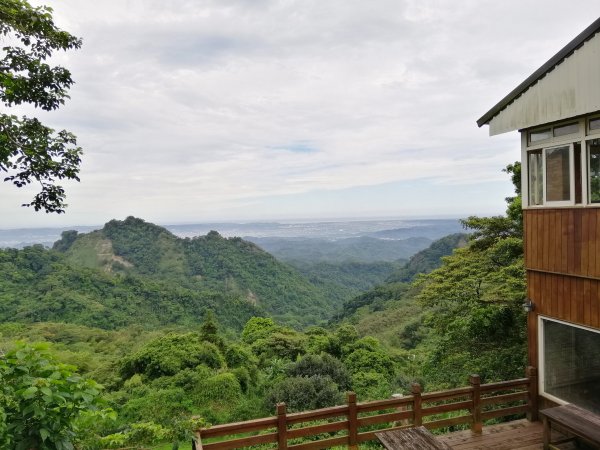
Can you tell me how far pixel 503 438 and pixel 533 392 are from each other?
0.96m

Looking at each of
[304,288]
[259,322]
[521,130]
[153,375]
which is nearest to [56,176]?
[521,130]

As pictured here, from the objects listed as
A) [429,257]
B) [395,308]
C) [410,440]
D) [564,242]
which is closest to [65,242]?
[395,308]

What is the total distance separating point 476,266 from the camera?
384 inches

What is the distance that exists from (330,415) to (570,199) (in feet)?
14.4

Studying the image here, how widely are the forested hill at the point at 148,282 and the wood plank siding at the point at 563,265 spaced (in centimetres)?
3792

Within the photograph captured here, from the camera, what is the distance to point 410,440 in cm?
473

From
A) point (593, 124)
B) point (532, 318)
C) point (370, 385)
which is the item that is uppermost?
point (593, 124)

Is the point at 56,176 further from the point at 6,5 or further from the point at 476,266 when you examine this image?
the point at 476,266

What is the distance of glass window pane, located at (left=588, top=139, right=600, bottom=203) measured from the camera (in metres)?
5.00

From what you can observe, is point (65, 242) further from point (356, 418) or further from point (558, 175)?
point (558, 175)

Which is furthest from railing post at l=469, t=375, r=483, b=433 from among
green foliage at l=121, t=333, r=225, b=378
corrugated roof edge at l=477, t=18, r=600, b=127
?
green foliage at l=121, t=333, r=225, b=378

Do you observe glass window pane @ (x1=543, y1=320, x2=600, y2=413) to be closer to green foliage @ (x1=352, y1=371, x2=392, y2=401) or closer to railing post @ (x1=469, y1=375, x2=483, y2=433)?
railing post @ (x1=469, y1=375, x2=483, y2=433)

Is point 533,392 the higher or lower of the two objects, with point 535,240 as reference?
lower

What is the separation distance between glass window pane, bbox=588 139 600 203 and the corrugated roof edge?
120 centimetres
